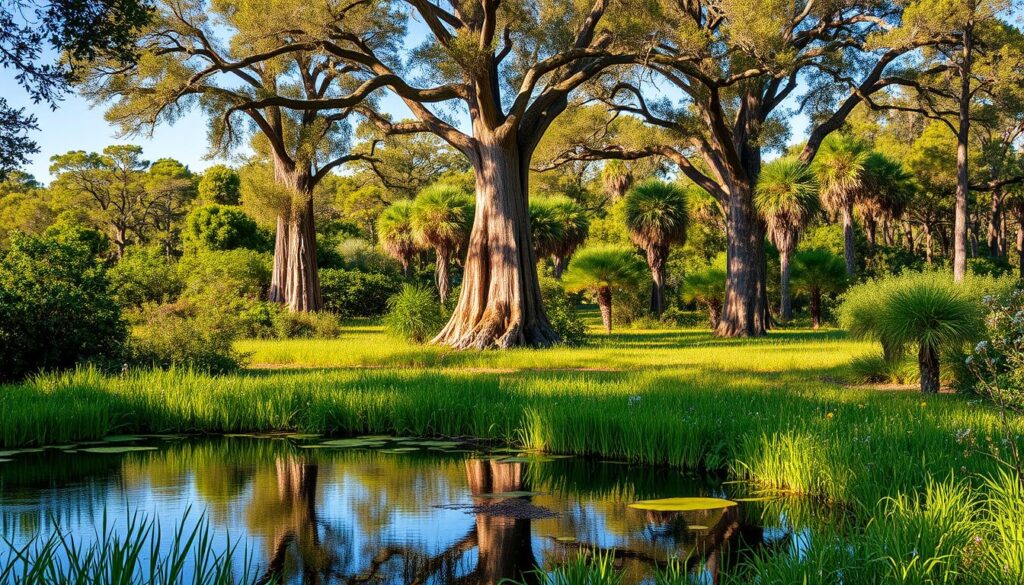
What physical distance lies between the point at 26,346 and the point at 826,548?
12296 millimetres

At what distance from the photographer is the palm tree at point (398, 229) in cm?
3666

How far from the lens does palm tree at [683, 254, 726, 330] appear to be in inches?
1293

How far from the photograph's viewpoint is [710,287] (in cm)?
3297

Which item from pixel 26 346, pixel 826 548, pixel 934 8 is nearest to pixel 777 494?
pixel 826 548

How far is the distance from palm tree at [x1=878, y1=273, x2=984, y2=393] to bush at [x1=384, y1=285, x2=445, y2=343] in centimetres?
1288

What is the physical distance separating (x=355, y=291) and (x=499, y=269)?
17.6 meters

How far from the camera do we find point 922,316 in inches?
458

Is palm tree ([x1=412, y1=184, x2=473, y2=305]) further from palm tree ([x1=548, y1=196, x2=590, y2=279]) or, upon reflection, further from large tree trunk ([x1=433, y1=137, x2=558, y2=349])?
large tree trunk ([x1=433, y1=137, x2=558, y2=349])

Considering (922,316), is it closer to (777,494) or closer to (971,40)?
(777,494)

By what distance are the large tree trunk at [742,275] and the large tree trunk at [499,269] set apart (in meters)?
6.94

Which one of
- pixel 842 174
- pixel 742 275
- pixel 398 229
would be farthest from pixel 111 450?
pixel 842 174

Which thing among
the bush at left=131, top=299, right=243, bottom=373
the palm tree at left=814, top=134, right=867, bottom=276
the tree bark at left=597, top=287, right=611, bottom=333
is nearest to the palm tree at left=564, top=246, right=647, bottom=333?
the tree bark at left=597, top=287, right=611, bottom=333

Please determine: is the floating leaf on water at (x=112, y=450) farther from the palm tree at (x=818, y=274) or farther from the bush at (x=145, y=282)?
the palm tree at (x=818, y=274)

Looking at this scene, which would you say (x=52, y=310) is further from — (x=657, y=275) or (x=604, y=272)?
(x=657, y=275)
